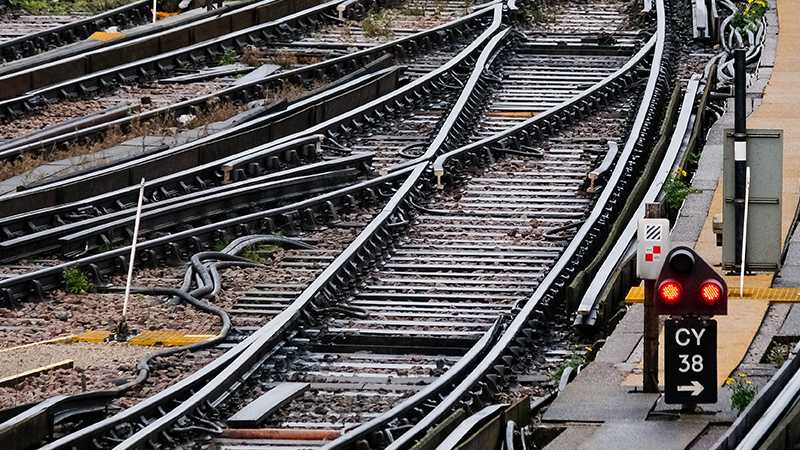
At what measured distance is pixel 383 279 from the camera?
71.8 ft

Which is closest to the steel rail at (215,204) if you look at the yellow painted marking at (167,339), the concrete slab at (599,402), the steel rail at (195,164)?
the steel rail at (195,164)

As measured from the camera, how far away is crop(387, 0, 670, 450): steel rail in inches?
664

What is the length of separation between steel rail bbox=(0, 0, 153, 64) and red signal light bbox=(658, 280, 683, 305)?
1860cm

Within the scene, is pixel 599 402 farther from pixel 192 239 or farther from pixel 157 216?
pixel 157 216

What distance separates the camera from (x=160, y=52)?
106ft

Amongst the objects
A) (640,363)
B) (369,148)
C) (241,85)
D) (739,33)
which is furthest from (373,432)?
(739,33)

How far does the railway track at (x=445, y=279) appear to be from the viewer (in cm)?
1720

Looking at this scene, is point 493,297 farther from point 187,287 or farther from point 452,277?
point 187,287

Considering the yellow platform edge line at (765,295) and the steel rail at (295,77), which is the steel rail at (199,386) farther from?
the steel rail at (295,77)

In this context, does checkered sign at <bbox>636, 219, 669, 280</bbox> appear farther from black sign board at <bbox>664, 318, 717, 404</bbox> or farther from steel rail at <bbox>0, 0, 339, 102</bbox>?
steel rail at <bbox>0, 0, 339, 102</bbox>

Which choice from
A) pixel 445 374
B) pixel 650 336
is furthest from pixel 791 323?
pixel 445 374

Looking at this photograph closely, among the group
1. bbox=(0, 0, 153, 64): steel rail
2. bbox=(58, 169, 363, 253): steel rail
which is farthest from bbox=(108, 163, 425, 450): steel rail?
bbox=(0, 0, 153, 64): steel rail

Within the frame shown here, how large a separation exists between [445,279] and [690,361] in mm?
6972

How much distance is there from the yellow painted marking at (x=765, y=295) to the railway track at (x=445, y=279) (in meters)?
0.90
